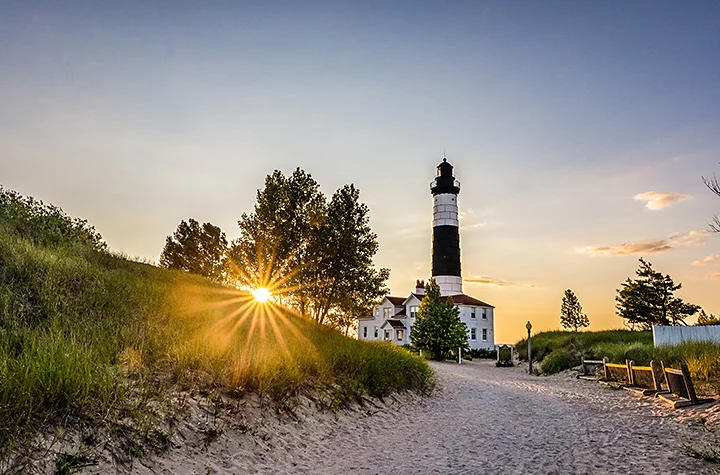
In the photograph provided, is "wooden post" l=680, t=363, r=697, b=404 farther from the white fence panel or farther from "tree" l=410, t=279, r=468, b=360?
"tree" l=410, t=279, r=468, b=360

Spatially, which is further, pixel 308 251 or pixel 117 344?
pixel 308 251

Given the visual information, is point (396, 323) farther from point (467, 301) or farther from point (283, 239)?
point (283, 239)

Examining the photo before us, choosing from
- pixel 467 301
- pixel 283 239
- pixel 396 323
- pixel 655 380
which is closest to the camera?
pixel 655 380

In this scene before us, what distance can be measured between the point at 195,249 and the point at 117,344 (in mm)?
37875

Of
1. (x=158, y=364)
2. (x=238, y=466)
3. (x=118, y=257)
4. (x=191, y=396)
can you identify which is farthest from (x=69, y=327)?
(x=118, y=257)

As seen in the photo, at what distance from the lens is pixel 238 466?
6398mm

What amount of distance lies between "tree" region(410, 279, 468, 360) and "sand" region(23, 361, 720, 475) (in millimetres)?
23419

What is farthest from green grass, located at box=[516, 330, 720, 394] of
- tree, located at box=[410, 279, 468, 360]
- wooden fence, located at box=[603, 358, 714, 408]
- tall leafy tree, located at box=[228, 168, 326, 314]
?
tall leafy tree, located at box=[228, 168, 326, 314]

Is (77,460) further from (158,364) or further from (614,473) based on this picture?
(614,473)

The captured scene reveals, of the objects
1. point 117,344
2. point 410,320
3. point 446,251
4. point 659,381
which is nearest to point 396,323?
point 410,320

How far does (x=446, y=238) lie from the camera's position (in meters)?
47.7

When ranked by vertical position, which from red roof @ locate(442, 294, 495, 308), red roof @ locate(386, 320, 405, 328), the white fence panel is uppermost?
red roof @ locate(442, 294, 495, 308)

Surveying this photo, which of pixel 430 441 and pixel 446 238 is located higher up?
pixel 446 238

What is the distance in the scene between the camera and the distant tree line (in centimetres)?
2803
